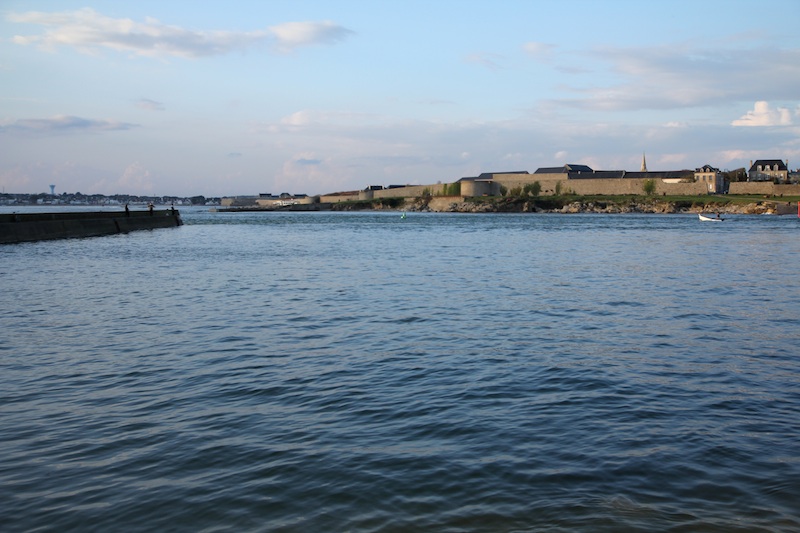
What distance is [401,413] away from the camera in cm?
952

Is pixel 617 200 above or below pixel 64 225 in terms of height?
above

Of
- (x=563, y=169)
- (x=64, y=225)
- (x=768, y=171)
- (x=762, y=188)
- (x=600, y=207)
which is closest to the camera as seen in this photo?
(x=64, y=225)

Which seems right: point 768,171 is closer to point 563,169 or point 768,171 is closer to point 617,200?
point 617,200

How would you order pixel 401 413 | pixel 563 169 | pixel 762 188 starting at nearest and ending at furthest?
pixel 401 413
pixel 762 188
pixel 563 169

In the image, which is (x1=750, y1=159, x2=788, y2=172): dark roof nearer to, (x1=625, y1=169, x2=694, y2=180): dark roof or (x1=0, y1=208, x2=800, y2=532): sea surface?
(x1=625, y1=169, x2=694, y2=180): dark roof

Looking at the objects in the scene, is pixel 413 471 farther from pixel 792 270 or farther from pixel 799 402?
pixel 792 270

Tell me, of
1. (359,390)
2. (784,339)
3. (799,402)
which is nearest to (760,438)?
(799,402)

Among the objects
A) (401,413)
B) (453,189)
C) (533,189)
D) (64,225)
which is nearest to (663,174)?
(533,189)

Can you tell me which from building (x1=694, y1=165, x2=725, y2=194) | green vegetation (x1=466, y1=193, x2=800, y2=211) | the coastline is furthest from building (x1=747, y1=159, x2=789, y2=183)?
the coastline

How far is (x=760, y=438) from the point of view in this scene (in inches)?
335

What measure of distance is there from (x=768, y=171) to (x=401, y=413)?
178m

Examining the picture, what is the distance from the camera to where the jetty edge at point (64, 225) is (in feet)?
157

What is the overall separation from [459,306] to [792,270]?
18.1 metres

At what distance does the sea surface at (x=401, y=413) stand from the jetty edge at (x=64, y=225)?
30073mm
